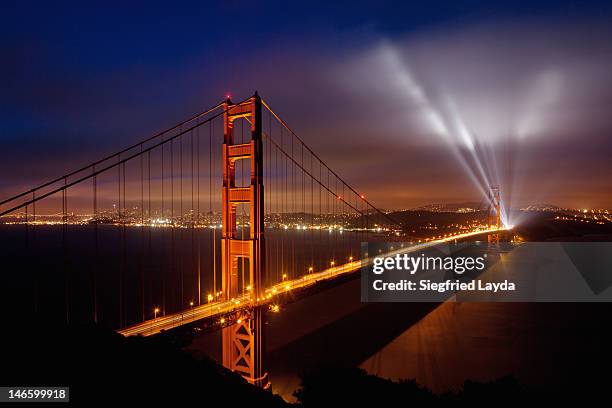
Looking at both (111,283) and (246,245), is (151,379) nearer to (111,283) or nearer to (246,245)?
(246,245)

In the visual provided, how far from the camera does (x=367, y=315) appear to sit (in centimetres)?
2431

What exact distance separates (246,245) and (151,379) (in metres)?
6.68

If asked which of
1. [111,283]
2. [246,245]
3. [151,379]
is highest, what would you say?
[246,245]

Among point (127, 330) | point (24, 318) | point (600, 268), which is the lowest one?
point (600, 268)

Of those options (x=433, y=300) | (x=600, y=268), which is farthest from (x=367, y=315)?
(x=600, y=268)

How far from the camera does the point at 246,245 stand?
500 inches

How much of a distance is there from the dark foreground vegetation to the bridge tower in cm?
295

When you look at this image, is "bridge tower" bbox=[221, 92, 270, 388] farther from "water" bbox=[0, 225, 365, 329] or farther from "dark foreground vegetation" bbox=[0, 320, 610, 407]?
"water" bbox=[0, 225, 365, 329]

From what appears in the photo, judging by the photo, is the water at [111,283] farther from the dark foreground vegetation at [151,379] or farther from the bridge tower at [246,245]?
the dark foreground vegetation at [151,379]

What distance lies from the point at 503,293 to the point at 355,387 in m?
26.8

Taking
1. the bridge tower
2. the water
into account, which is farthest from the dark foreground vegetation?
the water

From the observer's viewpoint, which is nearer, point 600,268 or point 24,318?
point 24,318

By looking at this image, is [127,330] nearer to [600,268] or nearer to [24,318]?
[24,318]

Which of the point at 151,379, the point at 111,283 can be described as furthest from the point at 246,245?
the point at 111,283
